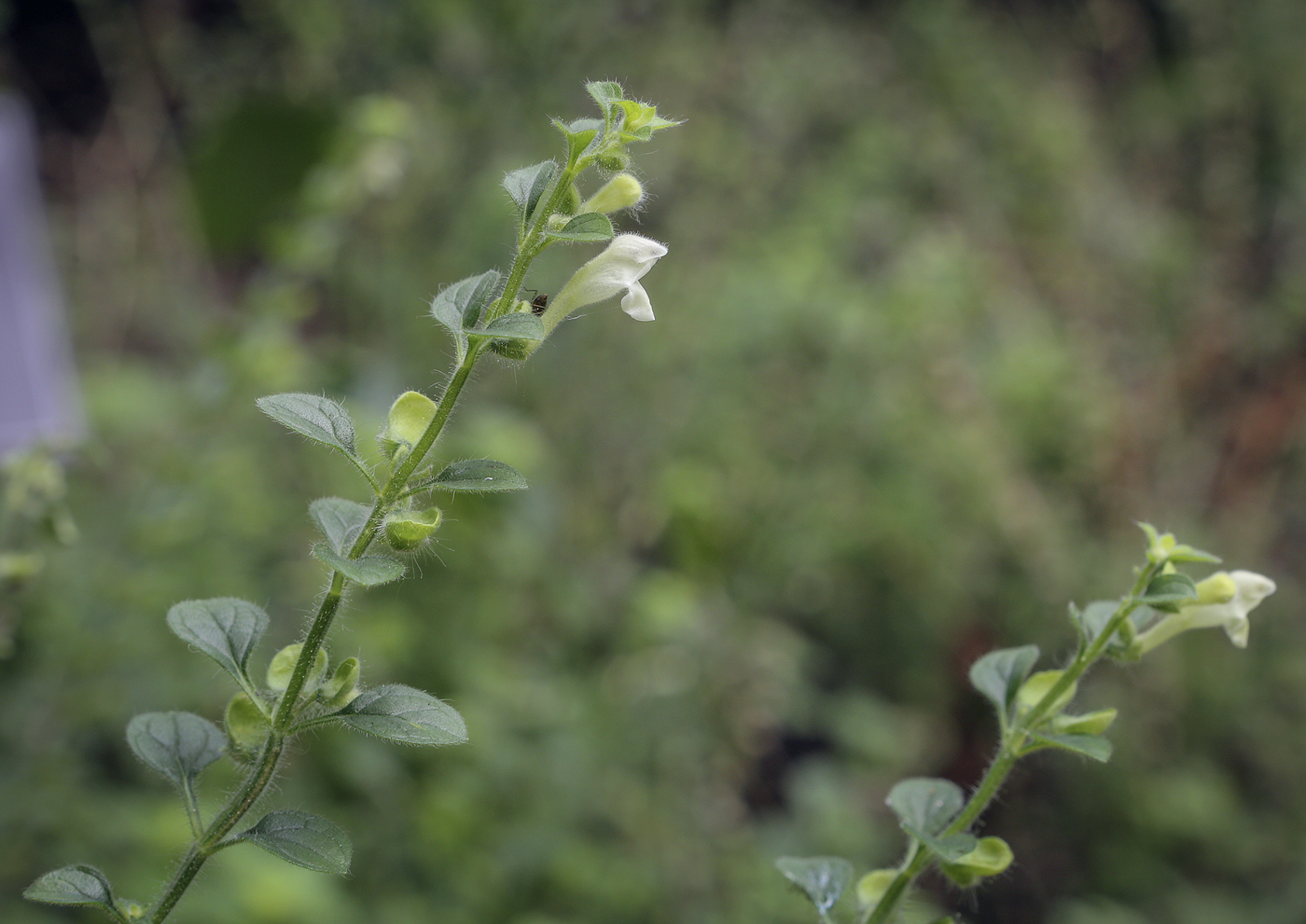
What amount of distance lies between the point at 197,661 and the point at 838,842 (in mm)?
1031

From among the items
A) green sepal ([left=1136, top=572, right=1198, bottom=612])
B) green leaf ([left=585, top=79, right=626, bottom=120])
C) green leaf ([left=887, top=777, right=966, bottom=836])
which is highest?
green leaf ([left=585, top=79, right=626, bottom=120])

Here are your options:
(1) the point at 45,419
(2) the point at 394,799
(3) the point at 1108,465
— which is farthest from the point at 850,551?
(1) the point at 45,419

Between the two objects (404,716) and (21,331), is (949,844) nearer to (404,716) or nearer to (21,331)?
(404,716)

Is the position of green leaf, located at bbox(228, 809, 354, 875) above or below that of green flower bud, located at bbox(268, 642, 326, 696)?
below

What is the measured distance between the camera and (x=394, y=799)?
1.68m

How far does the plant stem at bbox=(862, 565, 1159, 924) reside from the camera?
1.71ft

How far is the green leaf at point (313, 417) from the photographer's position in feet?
1.50

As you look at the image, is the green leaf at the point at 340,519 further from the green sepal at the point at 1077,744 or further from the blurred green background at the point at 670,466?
the blurred green background at the point at 670,466

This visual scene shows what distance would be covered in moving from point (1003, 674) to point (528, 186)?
0.36 m

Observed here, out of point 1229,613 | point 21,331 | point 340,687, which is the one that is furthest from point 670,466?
point 340,687

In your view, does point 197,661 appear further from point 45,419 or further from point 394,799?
point 45,419

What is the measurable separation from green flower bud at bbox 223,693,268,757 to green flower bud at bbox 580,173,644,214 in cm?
29

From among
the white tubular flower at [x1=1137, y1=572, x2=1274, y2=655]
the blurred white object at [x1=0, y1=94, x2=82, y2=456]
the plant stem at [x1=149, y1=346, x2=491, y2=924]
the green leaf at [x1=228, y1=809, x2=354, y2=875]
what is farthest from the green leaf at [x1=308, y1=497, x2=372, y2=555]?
the blurred white object at [x1=0, y1=94, x2=82, y2=456]

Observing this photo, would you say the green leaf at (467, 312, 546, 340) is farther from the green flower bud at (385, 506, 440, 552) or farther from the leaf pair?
the leaf pair
